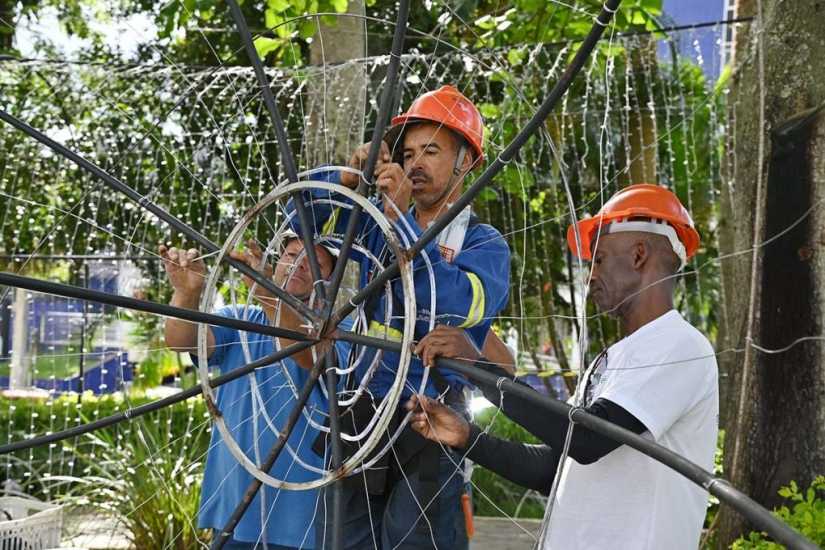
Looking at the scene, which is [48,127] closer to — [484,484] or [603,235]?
[484,484]

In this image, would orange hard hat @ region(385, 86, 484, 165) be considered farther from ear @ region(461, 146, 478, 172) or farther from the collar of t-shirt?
the collar of t-shirt

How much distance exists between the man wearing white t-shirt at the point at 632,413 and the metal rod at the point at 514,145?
226 mm

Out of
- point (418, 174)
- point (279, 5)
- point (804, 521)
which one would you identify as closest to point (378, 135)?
point (418, 174)

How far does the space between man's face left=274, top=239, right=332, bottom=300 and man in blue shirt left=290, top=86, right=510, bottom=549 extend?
8 centimetres

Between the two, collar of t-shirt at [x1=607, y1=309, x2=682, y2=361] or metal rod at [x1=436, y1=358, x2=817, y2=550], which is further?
collar of t-shirt at [x1=607, y1=309, x2=682, y2=361]

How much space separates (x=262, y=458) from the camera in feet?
10.1

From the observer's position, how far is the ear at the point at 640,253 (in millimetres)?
2262

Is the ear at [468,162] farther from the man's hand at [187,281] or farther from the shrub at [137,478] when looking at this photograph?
the shrub at [137,478]

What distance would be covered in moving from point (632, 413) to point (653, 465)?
0.63 ft

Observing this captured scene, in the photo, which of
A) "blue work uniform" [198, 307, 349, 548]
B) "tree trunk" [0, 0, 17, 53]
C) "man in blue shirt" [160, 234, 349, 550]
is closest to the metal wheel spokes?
"man in blue shirt" [160, 234, 349, 550]

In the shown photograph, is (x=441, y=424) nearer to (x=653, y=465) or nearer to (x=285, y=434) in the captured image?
(x=285, y=434)

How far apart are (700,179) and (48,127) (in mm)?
6922

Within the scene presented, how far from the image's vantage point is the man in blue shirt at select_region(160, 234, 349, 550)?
2.57 m

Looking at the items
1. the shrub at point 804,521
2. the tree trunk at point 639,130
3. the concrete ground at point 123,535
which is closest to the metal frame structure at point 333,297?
the shrub at point 804,521
